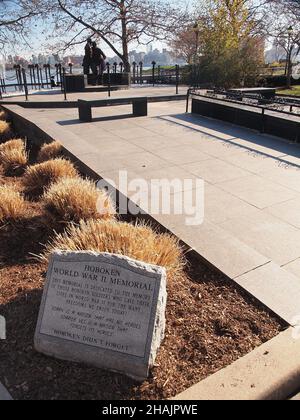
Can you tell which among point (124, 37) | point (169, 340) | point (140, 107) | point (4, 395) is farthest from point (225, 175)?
point (124, 37)

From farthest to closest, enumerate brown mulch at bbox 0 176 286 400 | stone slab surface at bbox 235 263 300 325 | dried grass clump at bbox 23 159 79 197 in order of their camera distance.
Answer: dried grass clump at bbox 23 159 79 197
stone slab surface at bbox 235 263 300 325
brown mulch at bbox 0 176 286 400

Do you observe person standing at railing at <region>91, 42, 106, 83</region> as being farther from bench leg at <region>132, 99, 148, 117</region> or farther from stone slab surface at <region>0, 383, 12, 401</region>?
stone slab surface at <region>0, 383, 12, 401</region>

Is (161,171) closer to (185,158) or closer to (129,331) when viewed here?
(185,158)

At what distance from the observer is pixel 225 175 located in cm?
645

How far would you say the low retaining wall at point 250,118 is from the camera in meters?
8.77

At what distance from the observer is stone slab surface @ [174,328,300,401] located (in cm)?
232

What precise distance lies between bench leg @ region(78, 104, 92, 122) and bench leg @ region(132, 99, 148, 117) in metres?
1.59

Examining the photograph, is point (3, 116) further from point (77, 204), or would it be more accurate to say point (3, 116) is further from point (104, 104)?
point (77, 204)

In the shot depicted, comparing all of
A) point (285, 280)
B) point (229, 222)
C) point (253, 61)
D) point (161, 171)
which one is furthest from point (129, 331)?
point (253, 61)

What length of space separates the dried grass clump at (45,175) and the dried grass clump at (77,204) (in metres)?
1.38

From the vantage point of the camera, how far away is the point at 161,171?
6559 mm

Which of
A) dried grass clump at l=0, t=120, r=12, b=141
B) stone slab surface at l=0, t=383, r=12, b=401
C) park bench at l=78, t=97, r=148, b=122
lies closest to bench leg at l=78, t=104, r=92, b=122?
park bench at l=78, t=97, r=148, b=122

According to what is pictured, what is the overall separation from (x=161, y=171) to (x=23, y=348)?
4338 mm

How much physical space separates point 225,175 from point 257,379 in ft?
14.6
